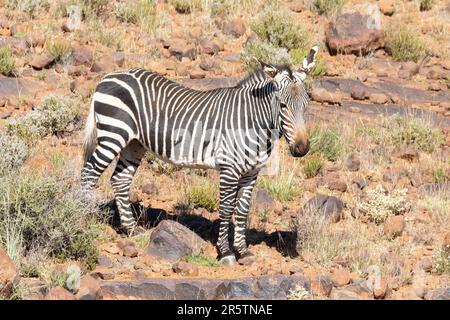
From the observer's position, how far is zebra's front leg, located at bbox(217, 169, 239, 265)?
410 inches

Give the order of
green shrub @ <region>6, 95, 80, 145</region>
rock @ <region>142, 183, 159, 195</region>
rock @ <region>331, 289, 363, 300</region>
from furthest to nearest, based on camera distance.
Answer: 1. green shrub @ <region>6, 95, 80, 145</region>
2. rock @ <region>142, 183, 159, 195</region>
3. rock @ <region>331, 289, 363, 300</region>

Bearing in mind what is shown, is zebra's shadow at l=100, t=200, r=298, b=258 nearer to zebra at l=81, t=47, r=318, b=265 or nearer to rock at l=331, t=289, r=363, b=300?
zebra at l=81, t=47, r=318, b=265

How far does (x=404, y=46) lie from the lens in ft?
60.6

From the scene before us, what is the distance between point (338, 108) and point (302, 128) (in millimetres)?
6412

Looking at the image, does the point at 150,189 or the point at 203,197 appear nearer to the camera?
the point at 203,197

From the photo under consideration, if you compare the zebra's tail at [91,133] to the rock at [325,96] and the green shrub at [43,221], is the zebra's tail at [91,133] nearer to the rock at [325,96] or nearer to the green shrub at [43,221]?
the green shrub at [43,221]

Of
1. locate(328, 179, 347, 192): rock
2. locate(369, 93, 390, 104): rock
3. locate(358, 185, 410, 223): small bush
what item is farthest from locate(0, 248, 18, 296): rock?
locate(369, 93, 390, 104): rock

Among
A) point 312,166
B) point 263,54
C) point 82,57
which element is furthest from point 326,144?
point 82,57

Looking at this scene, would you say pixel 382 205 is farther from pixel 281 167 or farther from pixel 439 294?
pixel 439 294

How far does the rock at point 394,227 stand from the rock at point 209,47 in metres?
7.06

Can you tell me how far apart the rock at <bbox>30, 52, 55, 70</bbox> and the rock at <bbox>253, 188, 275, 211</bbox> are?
572cm

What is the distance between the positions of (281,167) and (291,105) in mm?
3782
